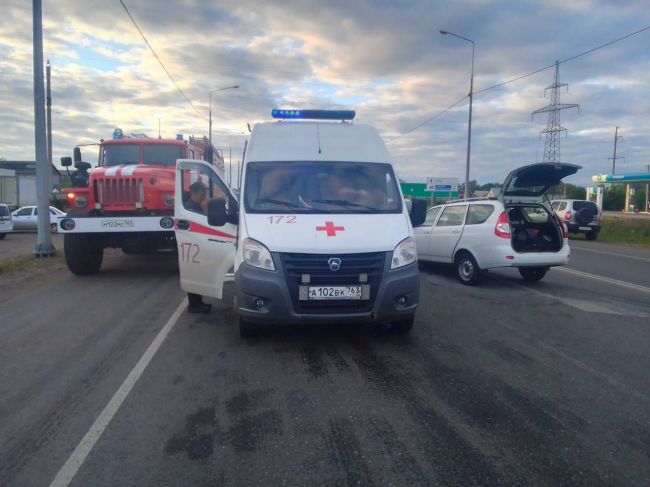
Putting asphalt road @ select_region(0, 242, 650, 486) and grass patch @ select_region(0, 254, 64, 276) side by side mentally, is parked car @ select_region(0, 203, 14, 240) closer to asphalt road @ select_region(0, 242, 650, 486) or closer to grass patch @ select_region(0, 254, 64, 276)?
grass patch @ select_region(0, 254, 64, 276)

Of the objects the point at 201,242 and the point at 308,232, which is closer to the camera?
the point at 308,232

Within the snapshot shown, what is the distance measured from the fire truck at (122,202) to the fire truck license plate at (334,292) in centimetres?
602

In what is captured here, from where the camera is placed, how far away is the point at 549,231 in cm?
1109

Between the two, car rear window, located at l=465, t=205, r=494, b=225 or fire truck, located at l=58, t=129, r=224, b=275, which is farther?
fire truck, located at l=58, t=129, r=224, b=275

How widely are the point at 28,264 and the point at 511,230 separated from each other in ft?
35.0

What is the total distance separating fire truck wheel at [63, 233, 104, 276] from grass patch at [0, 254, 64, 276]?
1443 millimetres

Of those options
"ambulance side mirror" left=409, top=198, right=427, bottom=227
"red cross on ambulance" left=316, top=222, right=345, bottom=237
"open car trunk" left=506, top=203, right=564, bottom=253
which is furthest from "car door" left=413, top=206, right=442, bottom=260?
"red cross on ambulance" left=316, top=222, right=345, bottom=237

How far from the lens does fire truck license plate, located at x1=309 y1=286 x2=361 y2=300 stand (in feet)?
19.2

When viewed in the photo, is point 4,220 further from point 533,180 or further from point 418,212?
point 418,212

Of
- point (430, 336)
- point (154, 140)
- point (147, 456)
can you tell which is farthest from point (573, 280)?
point (147, 456)

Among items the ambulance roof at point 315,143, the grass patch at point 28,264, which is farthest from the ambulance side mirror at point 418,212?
the grass patch at point 28,264

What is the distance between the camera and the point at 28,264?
1354 centimetres

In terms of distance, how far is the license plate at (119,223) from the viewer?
11.0 m

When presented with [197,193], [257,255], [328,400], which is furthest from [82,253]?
[328,400]
